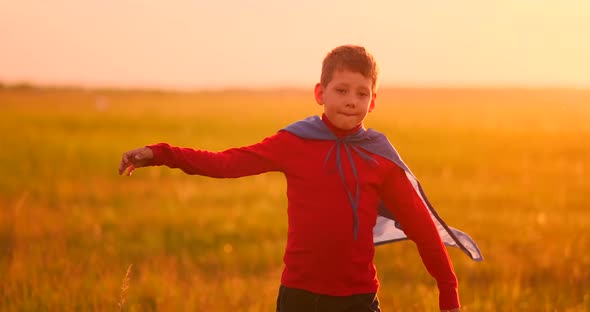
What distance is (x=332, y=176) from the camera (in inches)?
154

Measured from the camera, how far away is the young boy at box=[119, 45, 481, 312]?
3902mm

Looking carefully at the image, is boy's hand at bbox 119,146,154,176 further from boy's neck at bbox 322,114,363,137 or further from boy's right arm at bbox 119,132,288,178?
boy's neck at bbox 322,114,363,137

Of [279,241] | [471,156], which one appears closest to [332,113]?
[279,241]

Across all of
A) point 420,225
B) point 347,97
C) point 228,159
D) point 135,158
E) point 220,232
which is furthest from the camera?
point 220,232

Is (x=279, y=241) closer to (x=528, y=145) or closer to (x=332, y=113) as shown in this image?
(x=332, y=113)

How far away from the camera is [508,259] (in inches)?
325

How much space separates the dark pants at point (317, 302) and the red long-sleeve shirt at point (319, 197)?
0.03m

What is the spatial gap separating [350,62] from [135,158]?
→ 1.02 meters

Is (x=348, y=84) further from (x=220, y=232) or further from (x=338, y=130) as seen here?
(x=220, y=232)

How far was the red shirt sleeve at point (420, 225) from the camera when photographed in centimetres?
410

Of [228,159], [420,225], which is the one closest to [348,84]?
[228,159]

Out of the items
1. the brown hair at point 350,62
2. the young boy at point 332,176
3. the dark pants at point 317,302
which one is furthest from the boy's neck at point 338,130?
the dark pants at point 317,302

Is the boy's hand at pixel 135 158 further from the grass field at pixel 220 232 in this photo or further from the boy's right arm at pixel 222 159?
the grass field at pixel 220 232

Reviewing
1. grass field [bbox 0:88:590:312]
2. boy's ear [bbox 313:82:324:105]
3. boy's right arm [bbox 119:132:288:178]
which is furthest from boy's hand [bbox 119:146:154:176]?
grass field [bbox 0:88:590:312]
